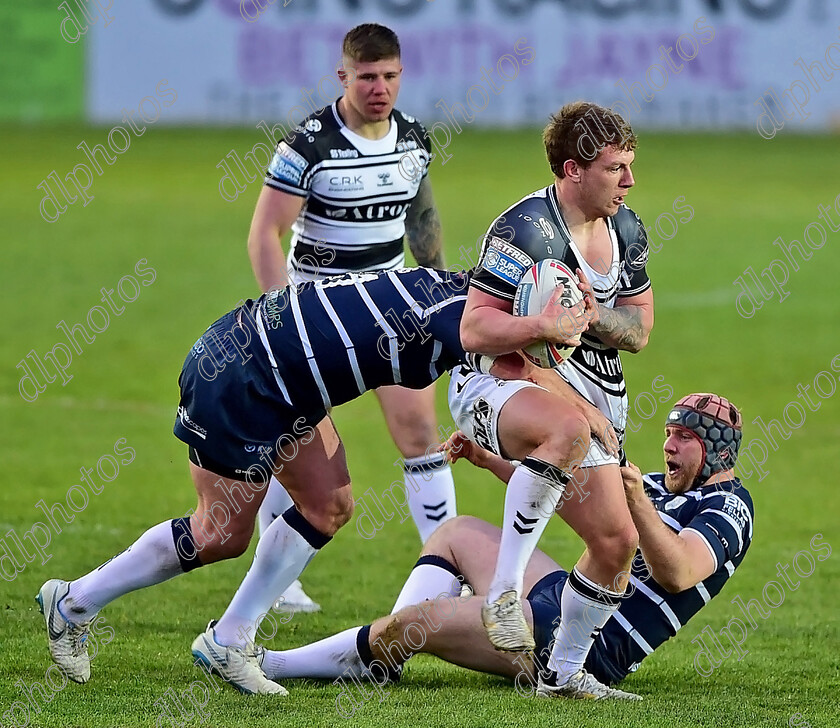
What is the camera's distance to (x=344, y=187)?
23.1ft

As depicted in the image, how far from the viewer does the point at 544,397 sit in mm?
4766

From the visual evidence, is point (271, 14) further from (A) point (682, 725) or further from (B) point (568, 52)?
(A) point (682, 725)

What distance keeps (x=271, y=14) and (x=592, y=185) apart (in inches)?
1078

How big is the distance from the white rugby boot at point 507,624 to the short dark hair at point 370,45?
2955 mm

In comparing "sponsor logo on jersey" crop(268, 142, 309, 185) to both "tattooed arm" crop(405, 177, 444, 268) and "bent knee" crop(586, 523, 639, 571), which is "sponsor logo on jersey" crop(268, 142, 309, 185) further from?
"bent knee" crop(586, 523, 639, 571)

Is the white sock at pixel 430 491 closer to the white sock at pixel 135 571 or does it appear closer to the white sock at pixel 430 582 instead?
the white sock at pixel 430 582

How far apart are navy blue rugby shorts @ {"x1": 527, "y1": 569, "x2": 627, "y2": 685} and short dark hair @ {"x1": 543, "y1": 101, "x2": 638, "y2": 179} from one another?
1.50 meters

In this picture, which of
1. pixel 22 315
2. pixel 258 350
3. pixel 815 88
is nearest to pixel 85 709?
pixel 258 350

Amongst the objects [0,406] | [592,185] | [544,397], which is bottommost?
[0,406]

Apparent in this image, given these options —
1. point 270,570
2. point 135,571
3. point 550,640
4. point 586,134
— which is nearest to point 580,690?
point 550,640

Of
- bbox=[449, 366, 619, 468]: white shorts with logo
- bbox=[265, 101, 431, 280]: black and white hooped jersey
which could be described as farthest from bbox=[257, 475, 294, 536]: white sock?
bbox=[449, 366, 619, 468]: white shorts with logo

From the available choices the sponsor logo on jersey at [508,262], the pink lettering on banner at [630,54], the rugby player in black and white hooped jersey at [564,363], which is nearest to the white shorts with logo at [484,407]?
the rugby player in black and white hooped jersey at [564,363]

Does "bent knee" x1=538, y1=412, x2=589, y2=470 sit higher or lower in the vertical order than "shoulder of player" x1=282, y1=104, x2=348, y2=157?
lower

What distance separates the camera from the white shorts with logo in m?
4.77
